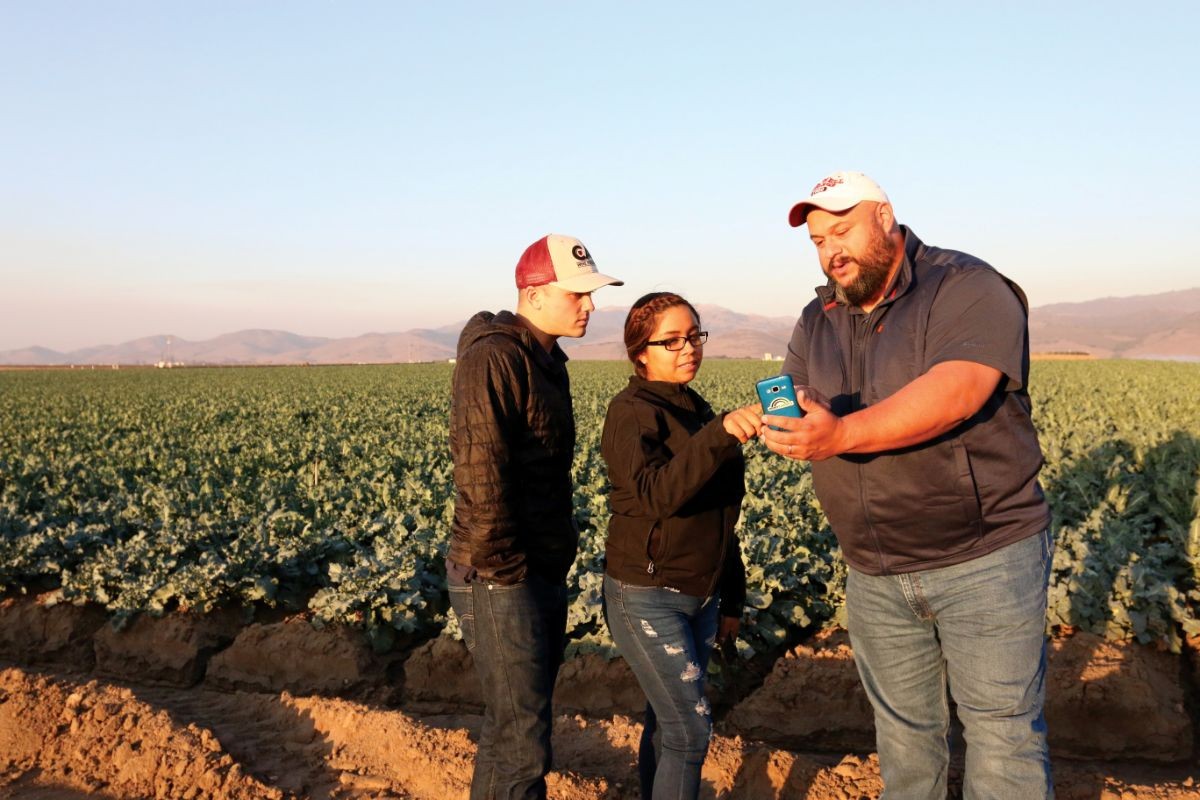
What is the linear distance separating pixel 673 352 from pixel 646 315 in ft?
0.54

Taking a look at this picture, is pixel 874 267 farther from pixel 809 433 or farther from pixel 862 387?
pixel 809 433

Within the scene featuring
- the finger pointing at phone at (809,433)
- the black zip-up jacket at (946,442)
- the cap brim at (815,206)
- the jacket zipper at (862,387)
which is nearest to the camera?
the finger pointing at phone at (809,433)

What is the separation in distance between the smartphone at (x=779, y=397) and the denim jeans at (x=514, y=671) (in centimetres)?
110

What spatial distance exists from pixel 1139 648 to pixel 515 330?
505 centimetres

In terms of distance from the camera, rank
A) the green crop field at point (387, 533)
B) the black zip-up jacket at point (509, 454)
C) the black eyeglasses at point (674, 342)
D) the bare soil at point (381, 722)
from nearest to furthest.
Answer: the black zip-up jacket at point (509, 454) < the black eyeglasses at point (674, 342) < the bare soil at point (381, 722) < the green crop field at point (387, 533)

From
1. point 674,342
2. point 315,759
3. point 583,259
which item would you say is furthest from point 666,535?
point 315,759

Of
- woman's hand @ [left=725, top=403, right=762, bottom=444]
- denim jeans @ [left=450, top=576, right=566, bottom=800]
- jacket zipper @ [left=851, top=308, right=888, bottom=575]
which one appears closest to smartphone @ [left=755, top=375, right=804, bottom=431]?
woman's hand @ [left=725, top=403, right=762, bottom=444]

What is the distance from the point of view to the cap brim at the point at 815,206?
2.68 metres

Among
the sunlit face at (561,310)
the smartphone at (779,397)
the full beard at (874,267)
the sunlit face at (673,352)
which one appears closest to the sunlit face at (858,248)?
the full beard at (874,267)

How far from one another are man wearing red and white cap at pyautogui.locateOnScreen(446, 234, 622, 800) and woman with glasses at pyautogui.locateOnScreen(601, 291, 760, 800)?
0.20 meters

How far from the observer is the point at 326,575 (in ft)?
25.5

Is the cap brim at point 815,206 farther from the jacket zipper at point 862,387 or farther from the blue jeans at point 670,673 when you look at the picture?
the blue jeans at point 670,673

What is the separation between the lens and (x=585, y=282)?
3.12 m

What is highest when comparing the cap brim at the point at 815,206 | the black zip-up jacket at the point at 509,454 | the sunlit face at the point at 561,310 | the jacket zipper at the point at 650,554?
the cap brim at the point at 815,206
